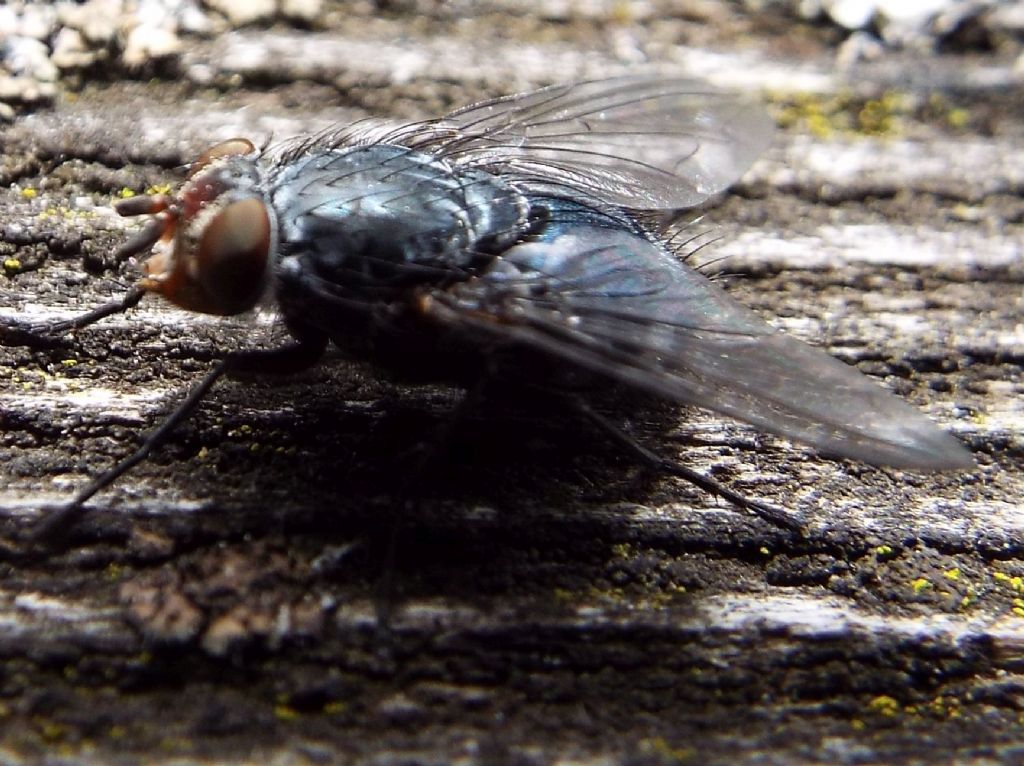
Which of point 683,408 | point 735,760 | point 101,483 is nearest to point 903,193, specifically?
point 683,408

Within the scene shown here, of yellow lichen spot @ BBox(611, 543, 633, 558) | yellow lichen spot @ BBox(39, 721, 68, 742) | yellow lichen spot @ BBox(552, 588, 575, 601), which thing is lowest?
yellow lichen spot @ BBox(39, 721, 68, 742)

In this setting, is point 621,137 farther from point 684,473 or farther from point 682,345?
point 684,473

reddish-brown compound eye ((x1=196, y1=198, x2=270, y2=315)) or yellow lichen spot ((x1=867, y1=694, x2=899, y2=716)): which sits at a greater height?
reddish-brown compound eye ((x1=196, y1=198, x2=270, y2=315))

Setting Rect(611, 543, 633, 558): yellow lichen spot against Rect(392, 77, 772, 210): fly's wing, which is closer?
Rect(611, 543, 633, 558): yellow lichen spot

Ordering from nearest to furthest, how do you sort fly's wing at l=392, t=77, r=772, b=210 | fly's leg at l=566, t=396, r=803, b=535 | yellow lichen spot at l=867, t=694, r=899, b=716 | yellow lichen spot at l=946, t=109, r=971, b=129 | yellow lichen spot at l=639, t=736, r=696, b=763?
yellow lichen spot at l=639, t=736, r=696, b=763, yellow lichen spot at l=867, t=694, r=899, b=716, fly's leg at l=566, t=396, r=803, b=535, fly's wing at l=392, t=77, r=772, b=210, yellow lichen spot at l=946, t=109, r=971, b=129

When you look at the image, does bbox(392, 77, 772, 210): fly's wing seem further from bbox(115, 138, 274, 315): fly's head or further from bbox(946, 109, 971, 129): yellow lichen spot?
bbox(946, 109, 971, 129): yellow lichen spot

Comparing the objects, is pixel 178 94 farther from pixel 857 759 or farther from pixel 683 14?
pixel 857 759

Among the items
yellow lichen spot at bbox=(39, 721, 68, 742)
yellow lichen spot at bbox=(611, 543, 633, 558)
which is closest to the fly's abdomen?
yellow lichen spot at bbox=(611, 543, 633, 558)
